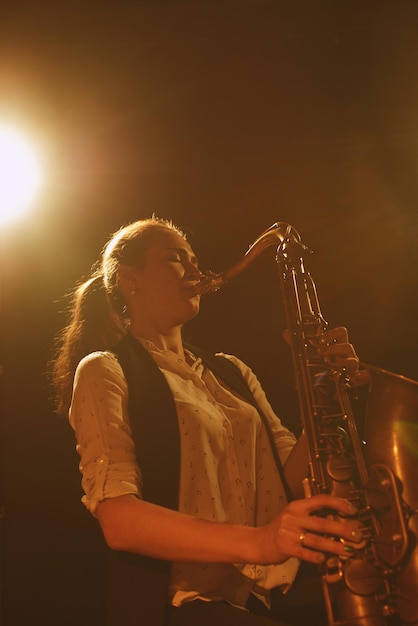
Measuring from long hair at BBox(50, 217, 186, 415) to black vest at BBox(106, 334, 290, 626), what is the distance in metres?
0.17

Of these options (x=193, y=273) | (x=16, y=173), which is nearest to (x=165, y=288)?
(x=193, y=273)

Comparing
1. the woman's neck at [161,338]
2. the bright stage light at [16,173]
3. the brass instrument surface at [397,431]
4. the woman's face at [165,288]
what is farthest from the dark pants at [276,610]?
the bright stage light at [16,173]

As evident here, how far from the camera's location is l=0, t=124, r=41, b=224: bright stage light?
8.18ft

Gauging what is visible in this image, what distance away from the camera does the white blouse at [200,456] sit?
1656 millimetres

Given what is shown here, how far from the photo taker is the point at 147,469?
175cm

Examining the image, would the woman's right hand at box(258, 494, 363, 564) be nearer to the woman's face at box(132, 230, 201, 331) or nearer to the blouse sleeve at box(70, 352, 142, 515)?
the blouse sleeve at box(70, 352, 142, 515)

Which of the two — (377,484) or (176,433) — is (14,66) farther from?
(377,484)

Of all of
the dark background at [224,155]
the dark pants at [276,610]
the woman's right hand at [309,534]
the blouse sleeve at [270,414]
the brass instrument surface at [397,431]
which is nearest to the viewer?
the woman's right hand at [309,534]

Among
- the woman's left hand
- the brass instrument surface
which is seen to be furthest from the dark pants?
the woman's left hand

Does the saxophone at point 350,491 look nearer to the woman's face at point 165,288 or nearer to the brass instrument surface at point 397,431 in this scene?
the brass instrument surface at point 397,431

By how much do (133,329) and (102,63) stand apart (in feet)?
3.62

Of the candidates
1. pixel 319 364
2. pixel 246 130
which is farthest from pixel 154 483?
pixel 246 130

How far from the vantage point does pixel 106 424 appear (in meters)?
1.70

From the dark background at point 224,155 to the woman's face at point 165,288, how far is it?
0.19 m
